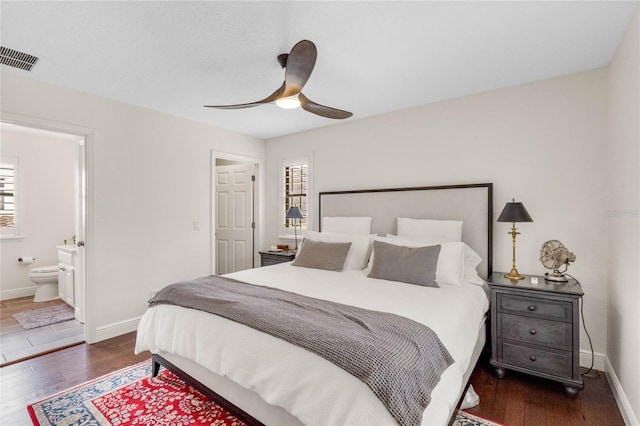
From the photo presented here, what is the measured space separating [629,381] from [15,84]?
5.29 metres

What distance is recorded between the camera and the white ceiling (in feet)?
6.15

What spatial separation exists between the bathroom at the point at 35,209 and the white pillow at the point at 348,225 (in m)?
3.87

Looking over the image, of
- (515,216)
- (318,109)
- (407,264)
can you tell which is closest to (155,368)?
(407,264)

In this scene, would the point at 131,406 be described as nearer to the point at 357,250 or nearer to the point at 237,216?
the point at 357,250

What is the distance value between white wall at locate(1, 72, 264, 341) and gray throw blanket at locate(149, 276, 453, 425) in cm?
163

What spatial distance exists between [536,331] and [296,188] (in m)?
3.44

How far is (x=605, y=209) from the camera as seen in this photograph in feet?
8.42

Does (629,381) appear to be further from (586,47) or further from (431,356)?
(586,47)

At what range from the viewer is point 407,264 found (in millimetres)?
2648

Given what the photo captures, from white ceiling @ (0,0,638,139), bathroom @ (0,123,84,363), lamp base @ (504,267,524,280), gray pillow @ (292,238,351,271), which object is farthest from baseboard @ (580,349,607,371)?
bathroom @ (0,123,84,363)

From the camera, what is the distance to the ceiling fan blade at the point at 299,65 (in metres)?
1.83

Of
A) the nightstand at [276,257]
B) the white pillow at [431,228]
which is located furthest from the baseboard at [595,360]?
the nightstand at [276,257]

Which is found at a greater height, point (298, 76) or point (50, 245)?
point (298, 76)

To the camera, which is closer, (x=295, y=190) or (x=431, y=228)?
(x=431, y=228)
